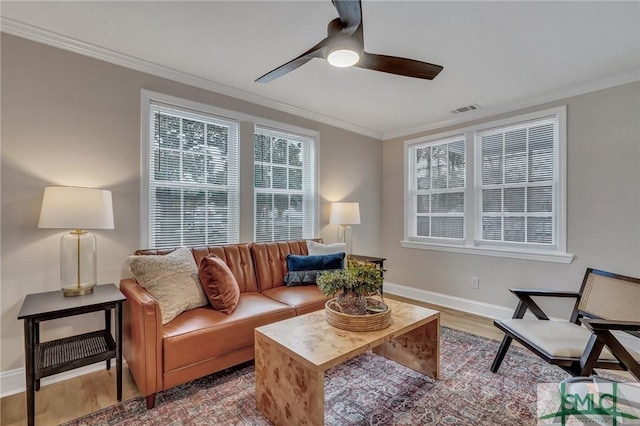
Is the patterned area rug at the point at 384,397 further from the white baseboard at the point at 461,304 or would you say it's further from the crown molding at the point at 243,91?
the crown molding at the point at 243,91

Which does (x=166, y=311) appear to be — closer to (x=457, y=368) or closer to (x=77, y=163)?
(x=77, y=163)

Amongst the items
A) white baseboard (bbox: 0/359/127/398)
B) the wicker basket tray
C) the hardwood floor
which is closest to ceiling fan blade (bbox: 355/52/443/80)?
the wicker basket tray

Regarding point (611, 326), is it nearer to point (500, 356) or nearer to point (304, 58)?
point (500, 356)

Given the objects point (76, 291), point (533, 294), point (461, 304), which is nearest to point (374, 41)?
point (533, 294)

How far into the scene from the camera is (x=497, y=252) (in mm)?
3572

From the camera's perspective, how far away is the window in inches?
127

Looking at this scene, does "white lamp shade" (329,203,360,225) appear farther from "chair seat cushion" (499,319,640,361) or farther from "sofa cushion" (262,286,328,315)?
"chair seat cushion" (499,319,640,361)

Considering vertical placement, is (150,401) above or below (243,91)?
below

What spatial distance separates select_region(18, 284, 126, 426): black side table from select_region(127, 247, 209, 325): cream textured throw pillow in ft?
0.62

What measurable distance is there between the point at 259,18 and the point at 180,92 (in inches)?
49.0

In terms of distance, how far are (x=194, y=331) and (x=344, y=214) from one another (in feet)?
7.41

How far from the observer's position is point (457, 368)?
2.36 metres

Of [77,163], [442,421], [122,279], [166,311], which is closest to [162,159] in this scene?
[77,163]

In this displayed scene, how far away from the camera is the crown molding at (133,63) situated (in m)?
2.10
